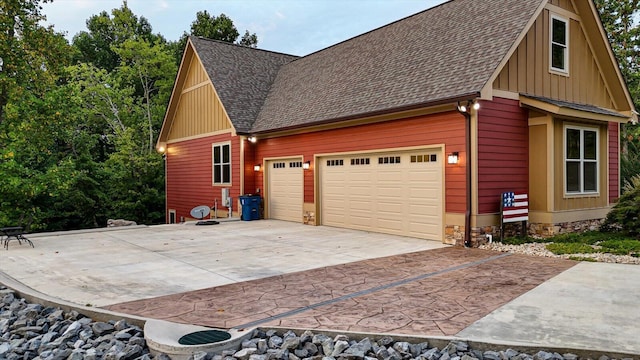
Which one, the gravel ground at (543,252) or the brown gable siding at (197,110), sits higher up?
the brown gable siding at (197,110)

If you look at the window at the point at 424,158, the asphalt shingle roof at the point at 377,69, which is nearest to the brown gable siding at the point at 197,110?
the asphalt shingle roof at the point at 377,69

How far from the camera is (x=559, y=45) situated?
1041 centimetres

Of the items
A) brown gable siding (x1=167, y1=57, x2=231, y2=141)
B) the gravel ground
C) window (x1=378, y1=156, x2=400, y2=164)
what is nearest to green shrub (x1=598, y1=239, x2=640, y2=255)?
the gravel ground

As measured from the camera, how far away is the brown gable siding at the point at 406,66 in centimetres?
935

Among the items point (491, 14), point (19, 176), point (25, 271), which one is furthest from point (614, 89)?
point (19, 176)

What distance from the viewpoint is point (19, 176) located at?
606 inches

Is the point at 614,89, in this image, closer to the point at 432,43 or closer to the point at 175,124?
the point at 432,43

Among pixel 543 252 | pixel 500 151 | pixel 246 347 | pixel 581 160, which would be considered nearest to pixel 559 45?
pixel 581 160

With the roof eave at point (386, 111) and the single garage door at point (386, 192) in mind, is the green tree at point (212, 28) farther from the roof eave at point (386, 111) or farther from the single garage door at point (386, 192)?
the single garage door at point (386, 192)

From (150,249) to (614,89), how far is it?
41.0 feet

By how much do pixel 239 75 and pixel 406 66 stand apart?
7.85 meters

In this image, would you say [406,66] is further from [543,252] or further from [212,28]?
[212,28]

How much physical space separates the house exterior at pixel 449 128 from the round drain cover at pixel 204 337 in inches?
248

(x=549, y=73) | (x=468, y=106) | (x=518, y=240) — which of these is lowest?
(x=518, y=240)
